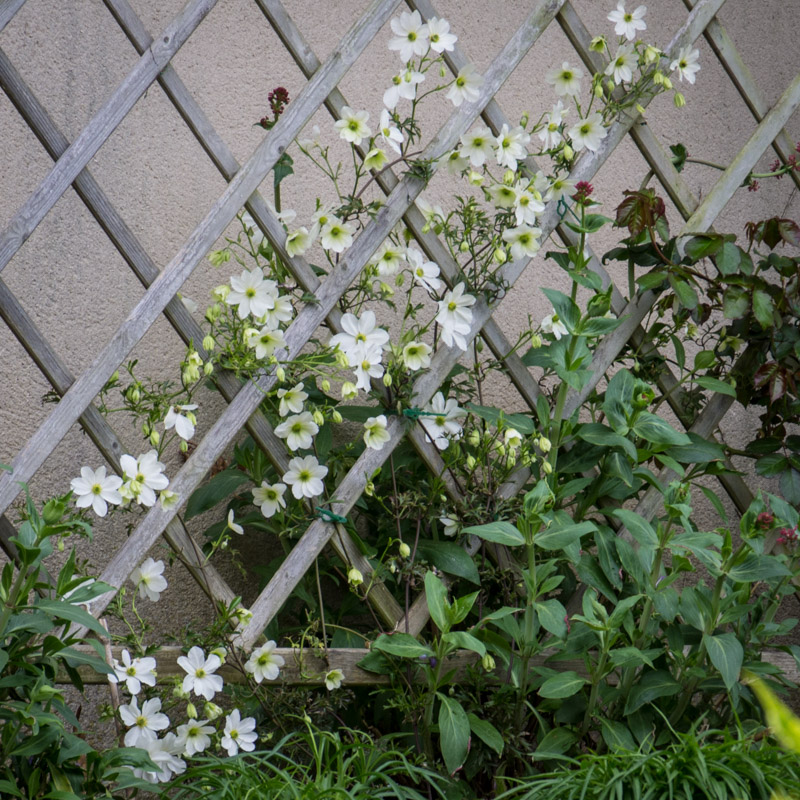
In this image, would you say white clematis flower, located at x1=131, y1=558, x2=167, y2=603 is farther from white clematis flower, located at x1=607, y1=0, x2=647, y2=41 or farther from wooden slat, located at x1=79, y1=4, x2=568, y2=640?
white clematis flower, located at x1=607, y1=0, x2=647, y2=41

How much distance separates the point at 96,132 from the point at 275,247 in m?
0.36

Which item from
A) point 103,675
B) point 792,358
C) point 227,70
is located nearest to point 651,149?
point 792,358

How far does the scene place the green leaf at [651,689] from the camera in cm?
163

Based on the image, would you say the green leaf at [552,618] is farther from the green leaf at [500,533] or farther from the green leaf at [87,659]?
the green leaf at [87,659]

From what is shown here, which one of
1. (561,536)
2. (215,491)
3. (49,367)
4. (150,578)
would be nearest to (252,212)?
(49,367)

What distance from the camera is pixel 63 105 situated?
2129 mm

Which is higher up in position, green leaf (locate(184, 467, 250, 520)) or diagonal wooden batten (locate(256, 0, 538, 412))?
diagonal wooden batten (locate(256, 0, 538, 412))

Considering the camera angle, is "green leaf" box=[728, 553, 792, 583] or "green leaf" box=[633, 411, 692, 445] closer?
"green leaf" box=[728, 553, 792, 583]

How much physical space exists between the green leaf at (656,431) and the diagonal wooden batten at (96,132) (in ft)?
3.47

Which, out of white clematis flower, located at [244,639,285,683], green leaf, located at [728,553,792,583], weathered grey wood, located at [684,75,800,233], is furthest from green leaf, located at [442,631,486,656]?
weathered grey wood, located at [684,75,800,233]

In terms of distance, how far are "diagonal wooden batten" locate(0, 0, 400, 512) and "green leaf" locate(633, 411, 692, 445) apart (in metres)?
0.82

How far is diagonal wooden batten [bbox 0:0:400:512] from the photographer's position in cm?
155

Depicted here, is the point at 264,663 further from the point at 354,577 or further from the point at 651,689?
the point at 651,689

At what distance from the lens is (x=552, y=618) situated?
160cm
